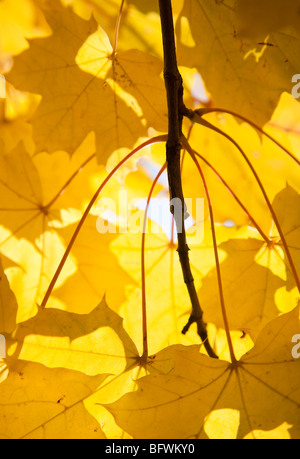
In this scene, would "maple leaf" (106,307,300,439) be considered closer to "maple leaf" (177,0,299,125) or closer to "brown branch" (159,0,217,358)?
"brown branch" (159,0,217,358)

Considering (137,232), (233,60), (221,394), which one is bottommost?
(221,394)

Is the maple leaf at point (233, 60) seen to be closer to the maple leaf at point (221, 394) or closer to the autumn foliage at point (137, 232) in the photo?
the autumn foliage at point (137, 232)

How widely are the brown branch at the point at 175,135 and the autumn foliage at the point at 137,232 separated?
0.04 meters

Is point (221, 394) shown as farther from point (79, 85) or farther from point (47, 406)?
point (79, 85)

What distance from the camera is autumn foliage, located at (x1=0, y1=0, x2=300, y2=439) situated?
2.45ft

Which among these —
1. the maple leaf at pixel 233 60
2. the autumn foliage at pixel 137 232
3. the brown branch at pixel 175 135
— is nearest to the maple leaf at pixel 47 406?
the autumn foliage at pixel 137 232

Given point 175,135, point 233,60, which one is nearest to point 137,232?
point 175,135

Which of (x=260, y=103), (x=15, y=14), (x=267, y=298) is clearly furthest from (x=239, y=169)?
(x=15, y=14)

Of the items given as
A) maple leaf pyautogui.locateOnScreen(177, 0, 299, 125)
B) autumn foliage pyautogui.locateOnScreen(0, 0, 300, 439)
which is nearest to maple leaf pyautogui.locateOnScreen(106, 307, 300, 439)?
autumn foliage pyautogui.locateOnScreen(0, 0, 300, 439)

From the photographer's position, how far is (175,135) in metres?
0.83

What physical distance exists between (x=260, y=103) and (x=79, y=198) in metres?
0.40

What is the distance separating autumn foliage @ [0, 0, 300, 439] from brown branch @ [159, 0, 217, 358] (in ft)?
0.12

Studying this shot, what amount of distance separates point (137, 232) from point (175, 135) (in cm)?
26

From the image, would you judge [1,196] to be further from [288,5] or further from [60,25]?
[288,5]
